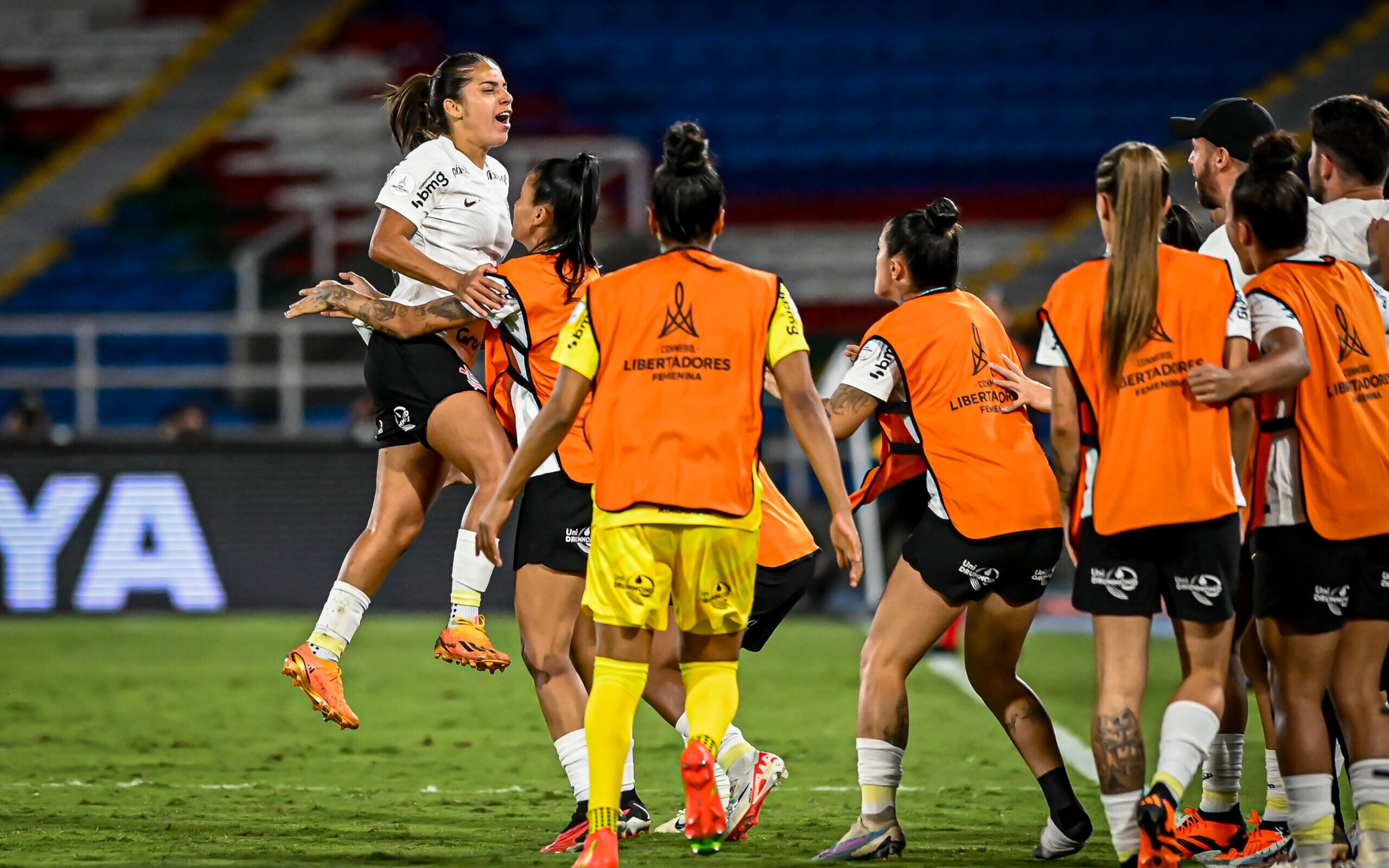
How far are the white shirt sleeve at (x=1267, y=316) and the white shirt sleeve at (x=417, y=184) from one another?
3.08 m

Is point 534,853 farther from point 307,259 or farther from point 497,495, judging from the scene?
point 307,259

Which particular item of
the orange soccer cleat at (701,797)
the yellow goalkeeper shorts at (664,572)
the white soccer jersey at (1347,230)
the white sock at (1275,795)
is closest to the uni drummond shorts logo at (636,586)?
the yellow goalkeeper shorts at (664,572)

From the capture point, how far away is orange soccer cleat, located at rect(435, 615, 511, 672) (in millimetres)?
6141

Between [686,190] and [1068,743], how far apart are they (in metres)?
4.47

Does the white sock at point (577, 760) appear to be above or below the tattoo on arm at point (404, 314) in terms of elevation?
below

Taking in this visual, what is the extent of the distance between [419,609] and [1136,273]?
1123 centimetres

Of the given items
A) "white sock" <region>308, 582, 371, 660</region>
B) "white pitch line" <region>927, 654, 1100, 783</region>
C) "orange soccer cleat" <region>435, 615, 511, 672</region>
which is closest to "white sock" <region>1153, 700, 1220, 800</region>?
"white pitch line" <region>927, 654, 1100, 783</region>

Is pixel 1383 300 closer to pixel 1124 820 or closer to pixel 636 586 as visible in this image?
pixel 1124 820

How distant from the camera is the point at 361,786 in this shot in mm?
7074

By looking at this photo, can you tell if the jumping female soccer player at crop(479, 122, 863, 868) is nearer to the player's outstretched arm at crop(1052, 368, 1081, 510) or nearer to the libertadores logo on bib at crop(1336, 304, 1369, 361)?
the player's outstretched arm at crop(1052, 368, 1081, 510)

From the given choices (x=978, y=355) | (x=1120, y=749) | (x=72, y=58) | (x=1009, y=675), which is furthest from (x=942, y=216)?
(x=72, y=58)

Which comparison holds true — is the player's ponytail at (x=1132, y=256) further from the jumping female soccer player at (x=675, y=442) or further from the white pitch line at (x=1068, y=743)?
the white pitch line at (x=1068, y=743)

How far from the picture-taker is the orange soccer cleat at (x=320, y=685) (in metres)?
6.29

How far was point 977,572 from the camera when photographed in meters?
5.48
